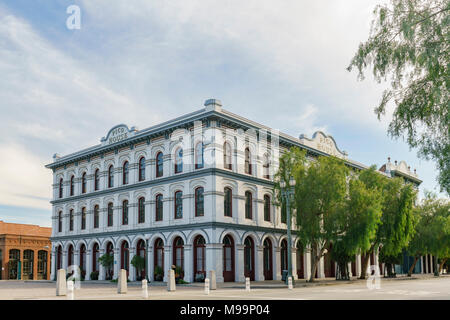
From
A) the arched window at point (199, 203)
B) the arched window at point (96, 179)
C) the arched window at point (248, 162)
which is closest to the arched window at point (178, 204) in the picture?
the arched window at point (199, 203)

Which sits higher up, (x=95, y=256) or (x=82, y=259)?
(x=95, y=256)

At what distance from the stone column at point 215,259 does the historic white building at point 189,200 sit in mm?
66

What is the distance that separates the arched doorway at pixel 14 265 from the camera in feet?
193

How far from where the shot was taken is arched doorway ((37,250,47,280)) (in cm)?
6225

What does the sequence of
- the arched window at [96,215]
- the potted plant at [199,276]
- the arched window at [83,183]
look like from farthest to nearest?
the arched window at [83,183] → the arched window at [96,215] → the potted plant at [199,276]

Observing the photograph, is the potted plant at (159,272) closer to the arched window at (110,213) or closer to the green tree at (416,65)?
the arched window at (110,213)

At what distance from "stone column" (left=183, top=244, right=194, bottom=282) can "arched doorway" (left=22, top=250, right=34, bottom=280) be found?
33.3 m

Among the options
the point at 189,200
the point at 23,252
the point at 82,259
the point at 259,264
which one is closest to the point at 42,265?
the point at 23,252

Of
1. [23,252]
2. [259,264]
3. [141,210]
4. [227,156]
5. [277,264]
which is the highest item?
[227,156]

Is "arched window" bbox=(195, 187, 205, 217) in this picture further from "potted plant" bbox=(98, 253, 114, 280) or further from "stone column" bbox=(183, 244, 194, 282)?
"potted plant" bbox=(98, 253, 114, 280)

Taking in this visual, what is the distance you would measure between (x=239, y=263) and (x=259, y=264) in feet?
7.47

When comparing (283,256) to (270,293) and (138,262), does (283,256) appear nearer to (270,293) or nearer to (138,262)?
(138,262)

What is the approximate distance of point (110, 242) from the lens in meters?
42.2

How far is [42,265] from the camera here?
207 ft
